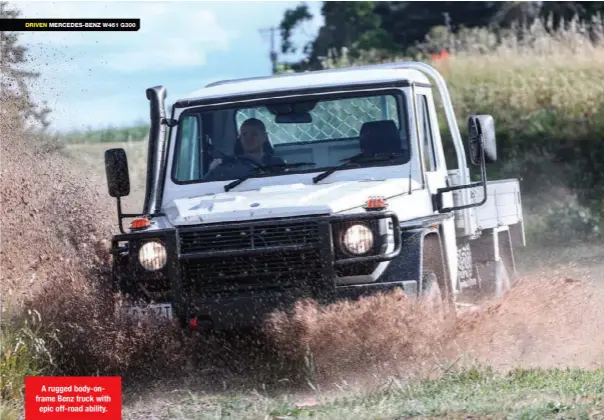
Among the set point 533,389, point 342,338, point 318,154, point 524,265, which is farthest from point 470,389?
point 524,265

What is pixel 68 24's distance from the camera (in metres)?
7.83

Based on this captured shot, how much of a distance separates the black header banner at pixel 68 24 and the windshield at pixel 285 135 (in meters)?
1.13

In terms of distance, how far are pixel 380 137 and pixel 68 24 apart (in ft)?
7.61

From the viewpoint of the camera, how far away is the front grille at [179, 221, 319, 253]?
7410mm

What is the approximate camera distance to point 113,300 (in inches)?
309

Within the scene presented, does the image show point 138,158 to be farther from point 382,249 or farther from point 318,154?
point 382,249

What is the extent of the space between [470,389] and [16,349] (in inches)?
116

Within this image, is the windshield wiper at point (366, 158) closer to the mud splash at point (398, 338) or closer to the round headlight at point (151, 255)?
the mud splash at point (398, 338)

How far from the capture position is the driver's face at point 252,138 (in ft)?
28.2

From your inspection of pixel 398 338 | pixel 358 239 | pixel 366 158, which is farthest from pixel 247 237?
pixel 366 158

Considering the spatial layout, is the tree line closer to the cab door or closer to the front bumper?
the cab door

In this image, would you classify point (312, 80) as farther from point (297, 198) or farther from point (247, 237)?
point (247, 237)
